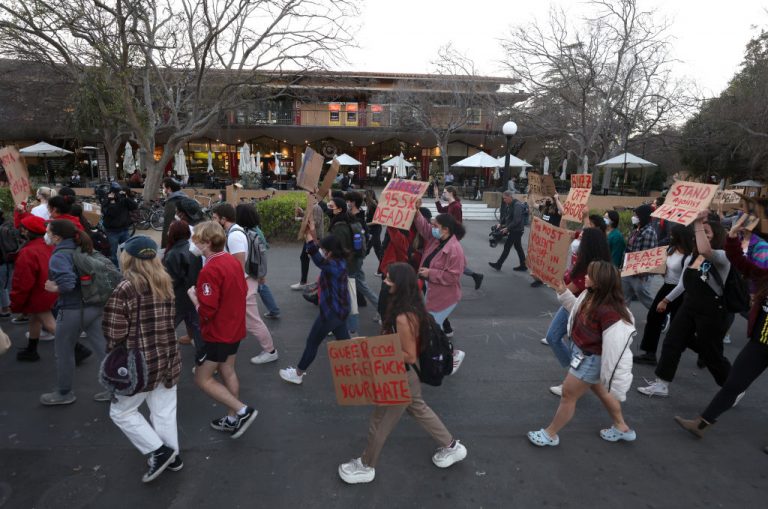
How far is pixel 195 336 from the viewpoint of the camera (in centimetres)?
471

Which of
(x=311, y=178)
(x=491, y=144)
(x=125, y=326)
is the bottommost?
(x=125, y=326)

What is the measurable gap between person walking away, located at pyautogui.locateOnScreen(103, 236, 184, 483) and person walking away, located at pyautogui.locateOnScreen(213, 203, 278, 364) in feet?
4.87

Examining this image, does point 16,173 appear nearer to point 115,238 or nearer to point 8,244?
point 115,238

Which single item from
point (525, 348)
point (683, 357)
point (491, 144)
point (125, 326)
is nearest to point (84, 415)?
point (125, 326)

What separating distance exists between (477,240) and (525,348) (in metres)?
8.29

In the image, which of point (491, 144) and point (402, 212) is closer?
point (402, 212)

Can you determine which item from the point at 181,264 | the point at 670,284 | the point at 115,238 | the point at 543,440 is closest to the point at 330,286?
the point at 181,264

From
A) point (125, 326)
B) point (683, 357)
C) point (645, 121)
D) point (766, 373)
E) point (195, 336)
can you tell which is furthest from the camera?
point (645, 121)

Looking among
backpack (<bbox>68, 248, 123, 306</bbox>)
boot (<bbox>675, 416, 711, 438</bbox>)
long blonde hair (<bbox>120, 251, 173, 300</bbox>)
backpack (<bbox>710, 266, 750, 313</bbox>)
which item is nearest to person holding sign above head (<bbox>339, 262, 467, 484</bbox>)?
long blonde hair (<bbox>120, 251, 173, 300</bbox>)

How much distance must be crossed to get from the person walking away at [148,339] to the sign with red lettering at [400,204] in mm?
3061

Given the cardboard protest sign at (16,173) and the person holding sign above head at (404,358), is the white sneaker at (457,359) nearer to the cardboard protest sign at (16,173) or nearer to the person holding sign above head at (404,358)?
the person holding sign above head at (404,358)

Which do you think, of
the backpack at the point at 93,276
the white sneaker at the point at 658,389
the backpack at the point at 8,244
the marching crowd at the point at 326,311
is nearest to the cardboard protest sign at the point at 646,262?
the marching crowd at the point at 326,311

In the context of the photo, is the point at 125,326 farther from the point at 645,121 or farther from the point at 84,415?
the point at 645,121

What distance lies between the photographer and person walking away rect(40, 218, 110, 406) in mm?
3762
